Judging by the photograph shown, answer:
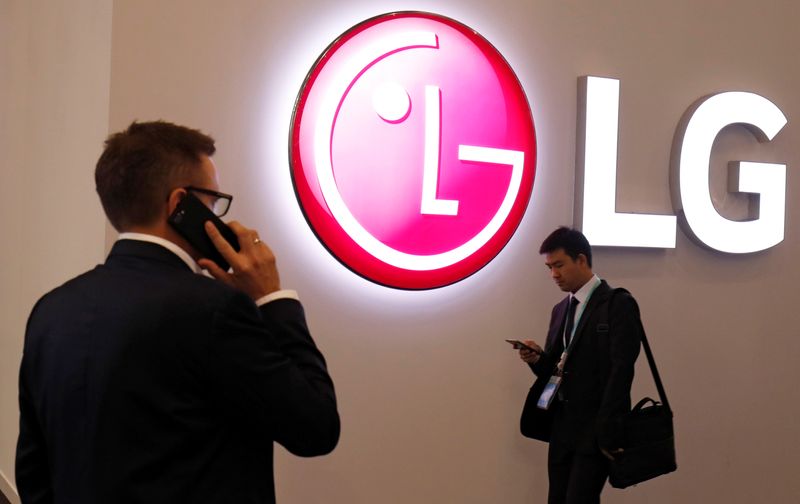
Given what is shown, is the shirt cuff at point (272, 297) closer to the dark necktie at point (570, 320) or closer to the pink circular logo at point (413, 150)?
the pink circular logo at point (413, 150)

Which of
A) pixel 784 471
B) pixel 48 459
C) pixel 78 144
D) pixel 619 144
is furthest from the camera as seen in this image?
pixel 784 471

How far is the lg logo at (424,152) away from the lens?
144 inches

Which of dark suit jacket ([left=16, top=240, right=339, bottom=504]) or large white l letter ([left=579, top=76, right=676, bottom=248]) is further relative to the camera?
large white l letter ([left=579, top=76, right=676, bottom=248])

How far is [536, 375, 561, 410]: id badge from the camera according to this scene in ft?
11.7

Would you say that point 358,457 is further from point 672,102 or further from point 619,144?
point 672,102

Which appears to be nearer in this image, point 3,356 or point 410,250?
point 410,250

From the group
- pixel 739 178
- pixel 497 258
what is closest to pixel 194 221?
pixel 497 258

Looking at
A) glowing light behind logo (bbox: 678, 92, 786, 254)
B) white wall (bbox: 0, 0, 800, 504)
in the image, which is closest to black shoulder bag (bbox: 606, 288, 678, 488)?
white wall (bbox: 0, 0, 800, 504)

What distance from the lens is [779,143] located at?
4.94 metres

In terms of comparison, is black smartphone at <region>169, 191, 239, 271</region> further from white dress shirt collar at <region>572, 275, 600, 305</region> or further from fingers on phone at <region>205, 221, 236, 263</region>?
white dress shirt collar at <region>572, 275, 600, 305</region>

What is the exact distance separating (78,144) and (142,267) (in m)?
A: 2.54

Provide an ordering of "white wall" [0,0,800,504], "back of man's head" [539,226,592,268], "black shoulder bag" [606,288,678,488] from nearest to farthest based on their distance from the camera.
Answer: "black shoulder bag" [606,288,678,488] → "white wall" [0,0,800,504] → "back of man's head" [539,226,592,268]

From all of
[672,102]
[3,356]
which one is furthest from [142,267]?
[3,356]

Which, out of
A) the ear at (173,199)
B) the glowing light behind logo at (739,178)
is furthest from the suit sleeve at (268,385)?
the glowing light behind logo at (739,178)
